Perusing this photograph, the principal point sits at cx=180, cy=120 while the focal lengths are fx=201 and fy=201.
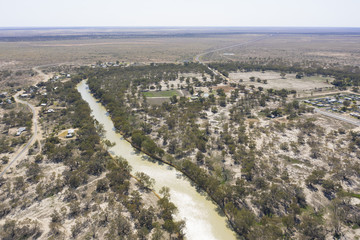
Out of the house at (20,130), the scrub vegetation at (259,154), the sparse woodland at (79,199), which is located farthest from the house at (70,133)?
the house at (20,130)

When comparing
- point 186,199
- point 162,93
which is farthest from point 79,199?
point 162,93

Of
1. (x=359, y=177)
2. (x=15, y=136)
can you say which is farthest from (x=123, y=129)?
(x=359, y=177)

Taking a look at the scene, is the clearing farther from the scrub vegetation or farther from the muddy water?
the muddy water

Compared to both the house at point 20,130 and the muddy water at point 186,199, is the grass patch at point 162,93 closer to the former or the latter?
the muddy water at point 186,199

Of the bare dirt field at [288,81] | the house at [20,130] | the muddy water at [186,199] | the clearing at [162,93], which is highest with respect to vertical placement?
the bare dirt field at [288,81]

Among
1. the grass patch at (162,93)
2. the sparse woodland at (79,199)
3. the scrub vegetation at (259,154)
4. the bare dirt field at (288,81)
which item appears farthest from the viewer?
the bare dirt field at (288,81)

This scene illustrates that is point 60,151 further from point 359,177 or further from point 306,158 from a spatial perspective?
point 359,177

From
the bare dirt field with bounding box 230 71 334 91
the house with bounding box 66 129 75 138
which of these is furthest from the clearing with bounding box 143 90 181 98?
the bare dirt field with bounding box 230 71 334 91
